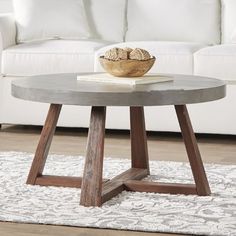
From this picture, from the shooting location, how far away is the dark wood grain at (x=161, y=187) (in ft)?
9.75

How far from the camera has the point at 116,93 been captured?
2.64 metres

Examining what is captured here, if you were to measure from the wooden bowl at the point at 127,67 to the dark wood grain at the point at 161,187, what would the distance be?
44 cm

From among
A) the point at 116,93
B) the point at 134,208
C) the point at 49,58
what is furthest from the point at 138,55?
the point at 49,58

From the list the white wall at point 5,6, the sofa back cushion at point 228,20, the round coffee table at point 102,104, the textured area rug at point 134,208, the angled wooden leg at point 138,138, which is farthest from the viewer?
the white wall at point 5,6

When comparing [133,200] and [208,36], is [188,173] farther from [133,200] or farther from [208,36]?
[208,36]

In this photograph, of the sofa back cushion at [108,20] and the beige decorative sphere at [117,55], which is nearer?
the beige decorative sphere at [117,55]

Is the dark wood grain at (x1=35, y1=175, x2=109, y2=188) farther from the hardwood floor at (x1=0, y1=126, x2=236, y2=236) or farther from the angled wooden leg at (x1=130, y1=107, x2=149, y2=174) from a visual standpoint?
the hardwood floor at (x1=0, y1=126, x2=236, y2=236)

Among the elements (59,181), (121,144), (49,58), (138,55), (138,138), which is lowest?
(121,144)

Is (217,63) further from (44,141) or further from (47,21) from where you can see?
(44,141)

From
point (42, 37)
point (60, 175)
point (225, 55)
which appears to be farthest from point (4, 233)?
point (42, 37)

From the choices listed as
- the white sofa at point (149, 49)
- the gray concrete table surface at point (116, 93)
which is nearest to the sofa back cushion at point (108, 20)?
the white sofa at point (149, 49)

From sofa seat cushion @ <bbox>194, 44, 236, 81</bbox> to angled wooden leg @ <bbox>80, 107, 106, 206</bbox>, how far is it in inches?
57.3

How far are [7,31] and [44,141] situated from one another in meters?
1.65

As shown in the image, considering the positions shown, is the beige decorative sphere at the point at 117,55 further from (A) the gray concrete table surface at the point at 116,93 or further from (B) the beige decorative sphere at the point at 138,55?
(A) the gray concrete table surface at the point at 116,93
